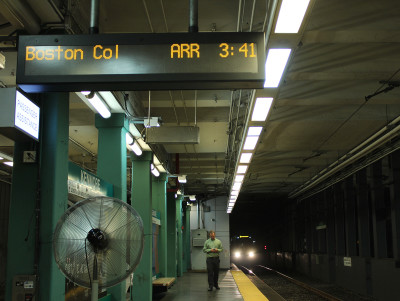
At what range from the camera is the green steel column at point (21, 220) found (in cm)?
543

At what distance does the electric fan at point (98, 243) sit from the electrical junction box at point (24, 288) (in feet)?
5.05

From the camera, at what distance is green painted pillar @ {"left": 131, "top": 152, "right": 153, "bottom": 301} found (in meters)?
11.5

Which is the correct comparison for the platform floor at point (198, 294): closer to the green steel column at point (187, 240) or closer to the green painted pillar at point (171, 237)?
the green painted pillar at point (171, 237)

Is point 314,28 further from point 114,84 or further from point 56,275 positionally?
point 56,275

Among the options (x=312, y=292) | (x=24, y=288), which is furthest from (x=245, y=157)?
(x=312, y=292)

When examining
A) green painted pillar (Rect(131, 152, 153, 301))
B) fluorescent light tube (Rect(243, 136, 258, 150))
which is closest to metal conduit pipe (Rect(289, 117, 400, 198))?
fluorescent light tube (Rect(243, 136, 258, 150))

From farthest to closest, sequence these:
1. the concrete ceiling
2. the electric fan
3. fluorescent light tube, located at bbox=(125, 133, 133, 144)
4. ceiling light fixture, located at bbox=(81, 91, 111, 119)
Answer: fluorescent light tube, located at bbox=(125, 133, 133, 144) < ceiling light fixture, located at bbox=(81, 91, 111, 119) < the concrete ceiling < the electric fan

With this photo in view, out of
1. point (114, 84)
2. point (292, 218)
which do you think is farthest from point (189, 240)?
point (114, 84)

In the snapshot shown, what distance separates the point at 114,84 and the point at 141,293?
824cm

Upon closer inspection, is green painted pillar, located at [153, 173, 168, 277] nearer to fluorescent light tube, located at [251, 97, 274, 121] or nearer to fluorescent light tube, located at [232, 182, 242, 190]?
fluorescent light tube, located at [232, 182, 242, 190]

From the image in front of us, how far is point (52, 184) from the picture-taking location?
5.61 m

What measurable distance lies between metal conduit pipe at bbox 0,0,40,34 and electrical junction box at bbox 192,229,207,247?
2052 centimetres

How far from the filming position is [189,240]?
91.1 feet

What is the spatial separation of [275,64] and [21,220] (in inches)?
140
